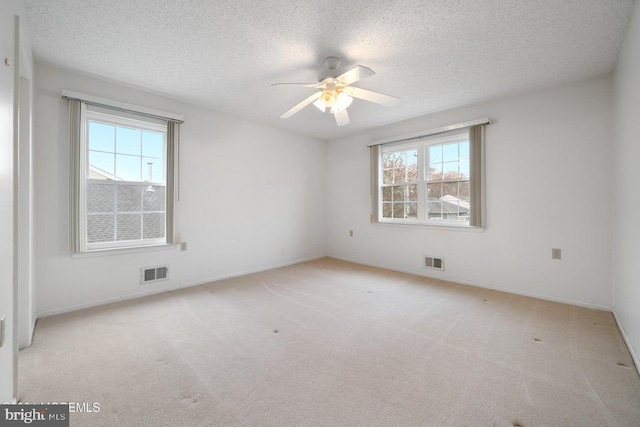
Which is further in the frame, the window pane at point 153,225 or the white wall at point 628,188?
the window pane at point 153,225

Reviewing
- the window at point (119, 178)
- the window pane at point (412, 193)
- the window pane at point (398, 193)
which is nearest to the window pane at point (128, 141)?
the window at point (119, 178)

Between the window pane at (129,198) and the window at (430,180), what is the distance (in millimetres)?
3499

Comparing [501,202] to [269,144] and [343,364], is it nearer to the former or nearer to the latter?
[343,364]

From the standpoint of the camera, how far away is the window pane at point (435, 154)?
4023 mm

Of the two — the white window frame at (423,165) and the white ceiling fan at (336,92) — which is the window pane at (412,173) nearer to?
the white window frame at (423,165)

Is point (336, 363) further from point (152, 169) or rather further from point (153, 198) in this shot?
point (152, 169)

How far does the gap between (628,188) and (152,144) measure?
190 inches

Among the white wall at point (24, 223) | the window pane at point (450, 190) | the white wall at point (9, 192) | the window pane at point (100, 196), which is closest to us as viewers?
the white wall at point (9, 192)

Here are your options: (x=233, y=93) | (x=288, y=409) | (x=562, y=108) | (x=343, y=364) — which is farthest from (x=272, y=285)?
(x=562, y=108)

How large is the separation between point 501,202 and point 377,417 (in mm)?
3105

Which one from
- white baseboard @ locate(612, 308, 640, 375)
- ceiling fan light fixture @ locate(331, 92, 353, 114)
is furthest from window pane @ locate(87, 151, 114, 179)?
white baseboard @ locate(612, 308, 640, 375)

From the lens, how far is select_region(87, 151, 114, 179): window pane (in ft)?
9.66

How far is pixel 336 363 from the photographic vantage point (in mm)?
1905

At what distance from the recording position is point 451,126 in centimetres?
374
